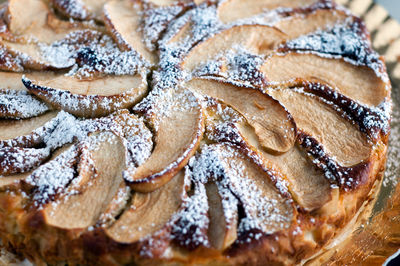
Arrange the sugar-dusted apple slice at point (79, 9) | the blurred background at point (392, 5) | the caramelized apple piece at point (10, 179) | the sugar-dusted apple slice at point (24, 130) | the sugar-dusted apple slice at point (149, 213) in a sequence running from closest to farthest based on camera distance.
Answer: the sugar-dusted apple slice at point (149, 213) → the caramelized apple piece at point (10, 179) → the sugar-dusted apple slice at point (24, 130) → the sugar-dusted apple slice at point (79, 9) → the blurred background at point (392, 5)

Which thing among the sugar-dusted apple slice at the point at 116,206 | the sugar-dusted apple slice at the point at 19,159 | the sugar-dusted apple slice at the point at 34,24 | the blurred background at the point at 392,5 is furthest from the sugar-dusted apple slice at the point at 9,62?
the blurred background at the point at 392,5

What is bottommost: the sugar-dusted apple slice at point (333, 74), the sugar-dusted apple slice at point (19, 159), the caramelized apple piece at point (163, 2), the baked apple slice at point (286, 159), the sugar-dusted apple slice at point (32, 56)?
the sugar-dusted apple slice at point (19, 159)

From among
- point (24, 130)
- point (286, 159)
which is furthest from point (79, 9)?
point (286, 159)

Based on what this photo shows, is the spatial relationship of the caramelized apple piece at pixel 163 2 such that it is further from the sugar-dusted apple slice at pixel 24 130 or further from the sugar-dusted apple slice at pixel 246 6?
the sugar-dusted apple slice at pixel 24 130

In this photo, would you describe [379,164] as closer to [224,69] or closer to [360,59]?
[360,59]

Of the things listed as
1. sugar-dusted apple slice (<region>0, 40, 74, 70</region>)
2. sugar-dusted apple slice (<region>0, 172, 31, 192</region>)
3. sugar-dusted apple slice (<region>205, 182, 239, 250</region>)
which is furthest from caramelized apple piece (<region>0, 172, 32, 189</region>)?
sugar-dusted apple slice (<region>205, 182, 239, 250</region>)

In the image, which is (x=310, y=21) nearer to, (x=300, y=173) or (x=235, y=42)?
(x=235, y=42)
